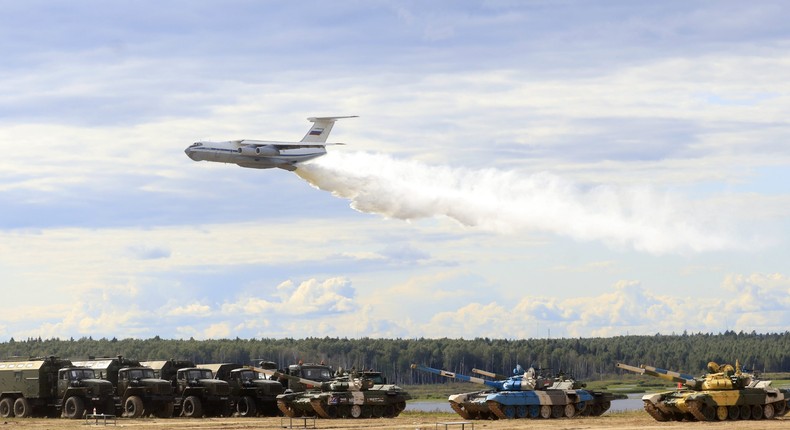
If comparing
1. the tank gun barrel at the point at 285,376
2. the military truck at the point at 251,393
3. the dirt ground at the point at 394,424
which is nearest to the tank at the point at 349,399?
the dirt ground at the point at 394,424

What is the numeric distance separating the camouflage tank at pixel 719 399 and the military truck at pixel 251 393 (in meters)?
17.4

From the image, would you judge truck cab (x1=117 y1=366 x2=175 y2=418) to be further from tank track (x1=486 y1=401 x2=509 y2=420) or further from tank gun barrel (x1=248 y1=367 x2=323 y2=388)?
tank track (x1=486 y1=401 x2=509 y2=420)

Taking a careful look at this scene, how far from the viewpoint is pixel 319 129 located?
85.6m

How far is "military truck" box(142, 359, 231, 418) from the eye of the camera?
53.5m

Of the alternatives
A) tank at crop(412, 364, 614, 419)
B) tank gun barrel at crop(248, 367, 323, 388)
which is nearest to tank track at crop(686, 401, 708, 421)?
tank at crop(412, 364, 614, 419)

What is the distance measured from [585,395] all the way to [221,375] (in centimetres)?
1672

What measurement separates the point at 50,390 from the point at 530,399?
21.9 m

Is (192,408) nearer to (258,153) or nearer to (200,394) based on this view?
(200,394)

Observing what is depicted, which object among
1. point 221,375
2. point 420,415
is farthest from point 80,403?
point 420,415

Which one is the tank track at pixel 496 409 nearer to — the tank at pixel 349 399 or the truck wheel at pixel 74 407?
the tank at pixel 349 399

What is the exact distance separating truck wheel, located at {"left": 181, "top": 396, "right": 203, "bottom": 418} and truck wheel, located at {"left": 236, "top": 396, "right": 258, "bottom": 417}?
2.21 metres

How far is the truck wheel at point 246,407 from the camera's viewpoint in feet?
180

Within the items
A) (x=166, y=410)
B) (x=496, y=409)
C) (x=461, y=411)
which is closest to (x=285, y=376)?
(x=166, y=410)

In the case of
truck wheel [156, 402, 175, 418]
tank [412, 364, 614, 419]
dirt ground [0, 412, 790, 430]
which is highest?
tank [412, 364, 614, 419]
